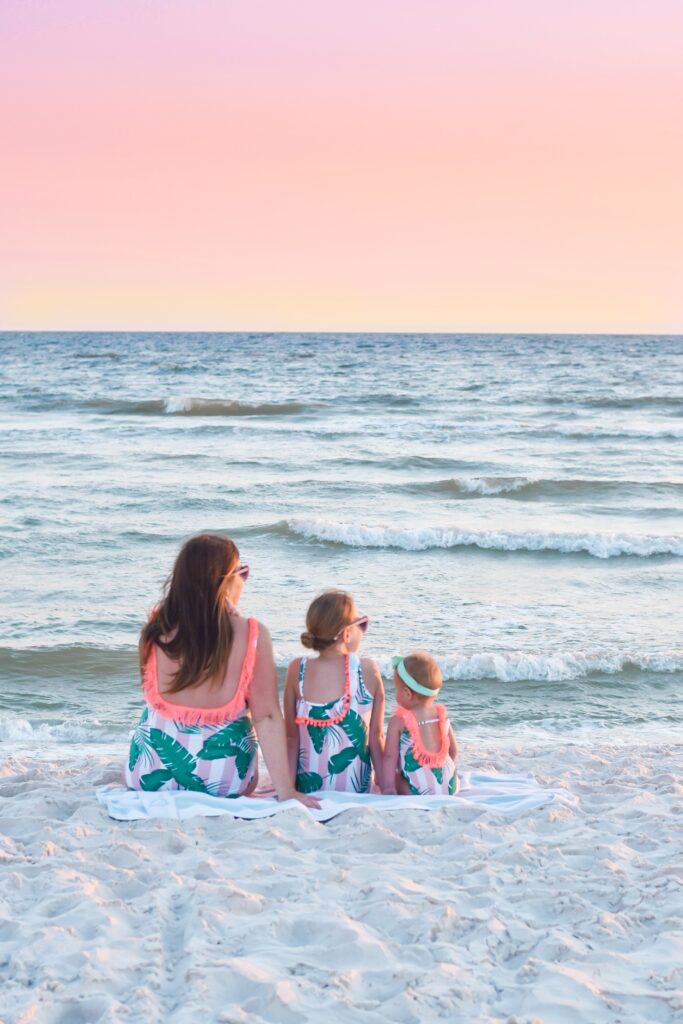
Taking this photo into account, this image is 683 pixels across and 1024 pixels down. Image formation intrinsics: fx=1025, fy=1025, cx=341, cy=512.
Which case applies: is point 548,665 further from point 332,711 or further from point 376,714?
point 332,711

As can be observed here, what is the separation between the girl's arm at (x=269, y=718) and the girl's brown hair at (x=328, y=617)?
9.1 inches

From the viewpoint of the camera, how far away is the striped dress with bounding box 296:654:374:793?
4.46 m

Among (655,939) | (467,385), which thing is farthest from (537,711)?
(467,385)

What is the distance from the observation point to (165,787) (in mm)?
4336

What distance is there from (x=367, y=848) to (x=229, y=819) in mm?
571

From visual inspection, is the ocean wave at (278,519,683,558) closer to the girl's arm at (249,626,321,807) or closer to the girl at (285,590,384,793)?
the girl at (285,590,384,793)

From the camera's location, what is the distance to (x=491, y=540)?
12133 mm

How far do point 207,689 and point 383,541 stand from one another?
8.12 m

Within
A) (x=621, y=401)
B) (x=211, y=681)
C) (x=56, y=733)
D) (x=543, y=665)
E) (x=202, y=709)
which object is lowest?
(x=56, y=733)

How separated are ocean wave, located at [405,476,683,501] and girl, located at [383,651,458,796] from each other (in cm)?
1164

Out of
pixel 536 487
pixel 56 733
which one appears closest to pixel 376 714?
pixel 56 733

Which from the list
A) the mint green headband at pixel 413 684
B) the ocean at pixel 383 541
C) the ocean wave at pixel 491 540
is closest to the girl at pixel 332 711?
the mint green headband at pixel 413 684

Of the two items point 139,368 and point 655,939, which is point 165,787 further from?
point 139,368

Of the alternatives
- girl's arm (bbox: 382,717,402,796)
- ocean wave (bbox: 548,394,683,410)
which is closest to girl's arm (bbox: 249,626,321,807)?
girl's arm (bbox: 382,717,402,796)
